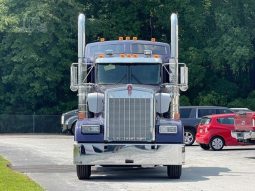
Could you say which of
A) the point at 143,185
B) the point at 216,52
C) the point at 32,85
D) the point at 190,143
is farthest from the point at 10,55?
the point at 143,185

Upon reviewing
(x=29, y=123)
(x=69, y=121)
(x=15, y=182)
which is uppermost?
(x=15, y=182)

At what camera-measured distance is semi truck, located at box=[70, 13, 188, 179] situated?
70.3 feet

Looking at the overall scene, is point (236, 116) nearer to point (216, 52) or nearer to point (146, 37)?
point (216, 52)

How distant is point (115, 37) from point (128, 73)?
36415 mm

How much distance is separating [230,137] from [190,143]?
5319 millimetres

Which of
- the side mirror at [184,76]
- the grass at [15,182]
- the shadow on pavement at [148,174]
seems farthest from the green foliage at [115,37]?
the grass at [15,182]

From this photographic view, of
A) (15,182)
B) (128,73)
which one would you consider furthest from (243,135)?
(15,182)

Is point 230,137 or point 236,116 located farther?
point 230,137

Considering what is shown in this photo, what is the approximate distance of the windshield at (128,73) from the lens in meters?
23.2

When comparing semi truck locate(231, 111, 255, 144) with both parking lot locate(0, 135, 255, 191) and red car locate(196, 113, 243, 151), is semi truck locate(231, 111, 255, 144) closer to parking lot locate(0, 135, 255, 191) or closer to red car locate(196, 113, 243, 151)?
parking lot locate(0, 135, 255, 191)

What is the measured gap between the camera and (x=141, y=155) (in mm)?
21422

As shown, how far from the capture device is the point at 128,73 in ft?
76.3

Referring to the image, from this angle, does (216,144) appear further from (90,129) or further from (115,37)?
(115,37)

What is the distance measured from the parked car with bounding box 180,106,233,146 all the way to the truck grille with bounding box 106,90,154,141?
60.9 ft
